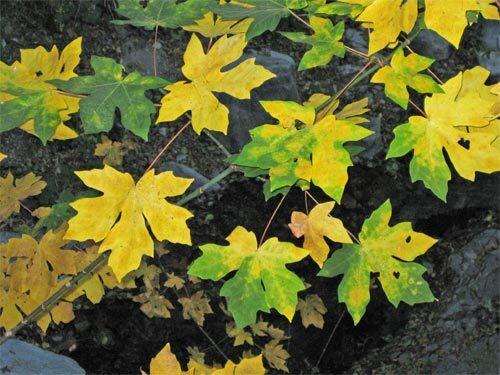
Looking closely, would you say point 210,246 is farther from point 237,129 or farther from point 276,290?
point 237,129

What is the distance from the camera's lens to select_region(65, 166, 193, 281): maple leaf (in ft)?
3.92

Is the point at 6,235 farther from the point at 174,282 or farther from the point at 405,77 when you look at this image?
the point at 405,77

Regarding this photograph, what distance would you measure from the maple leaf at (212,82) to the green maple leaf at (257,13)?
0.05m

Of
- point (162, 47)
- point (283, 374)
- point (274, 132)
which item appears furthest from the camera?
point (162, 47)

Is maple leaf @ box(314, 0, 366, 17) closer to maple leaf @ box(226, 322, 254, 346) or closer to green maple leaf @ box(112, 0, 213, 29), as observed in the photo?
green maple leaf @ box(112, 0, 213, 29)

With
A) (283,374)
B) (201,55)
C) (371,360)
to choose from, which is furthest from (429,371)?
(201,55)

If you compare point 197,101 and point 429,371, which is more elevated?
point 197,101

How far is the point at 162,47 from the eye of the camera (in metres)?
2.74

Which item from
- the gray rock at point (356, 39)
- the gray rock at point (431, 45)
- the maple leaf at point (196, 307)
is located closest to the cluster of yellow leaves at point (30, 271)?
the maple leaf at point (196, 307)

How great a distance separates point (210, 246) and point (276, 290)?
164mm

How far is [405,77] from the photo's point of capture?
120 centimetres

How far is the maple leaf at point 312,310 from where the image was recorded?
8.34 ft

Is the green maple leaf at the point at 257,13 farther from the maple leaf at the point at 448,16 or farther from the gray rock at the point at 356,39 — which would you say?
the gray rock at the point at 356,39

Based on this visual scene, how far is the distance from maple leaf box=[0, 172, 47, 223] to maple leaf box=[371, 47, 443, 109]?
1.33m
